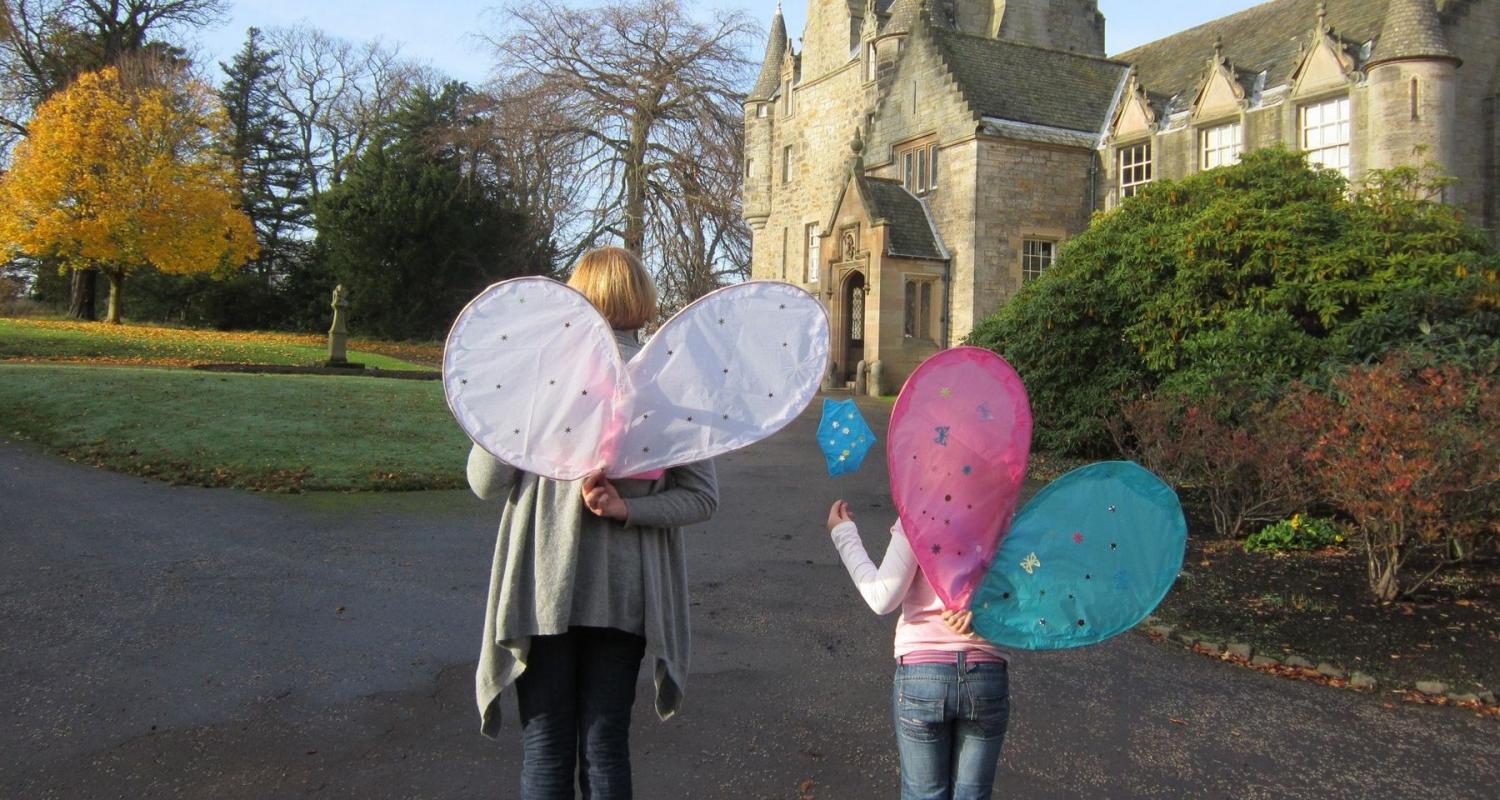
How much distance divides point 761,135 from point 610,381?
36.5 metres

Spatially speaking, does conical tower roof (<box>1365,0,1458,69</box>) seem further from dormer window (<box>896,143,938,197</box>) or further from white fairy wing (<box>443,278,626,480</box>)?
white fairy wing (<box>443,278,626,480</box>)

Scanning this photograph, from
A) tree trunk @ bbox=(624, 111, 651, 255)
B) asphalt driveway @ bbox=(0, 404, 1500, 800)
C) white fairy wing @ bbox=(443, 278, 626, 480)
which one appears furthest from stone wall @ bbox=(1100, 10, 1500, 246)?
tree trunk @ bbox=(624, 111, 651, 255)

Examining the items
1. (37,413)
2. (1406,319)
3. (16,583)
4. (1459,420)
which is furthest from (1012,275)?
(16,583)

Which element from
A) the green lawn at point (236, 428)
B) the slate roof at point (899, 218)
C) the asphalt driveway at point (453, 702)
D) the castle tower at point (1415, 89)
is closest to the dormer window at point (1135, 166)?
the slate roof at point (899, 218)

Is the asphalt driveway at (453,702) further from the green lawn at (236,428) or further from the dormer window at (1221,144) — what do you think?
the dormer window at (1221,144)

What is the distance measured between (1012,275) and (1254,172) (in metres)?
11.3

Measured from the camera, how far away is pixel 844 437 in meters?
2.99

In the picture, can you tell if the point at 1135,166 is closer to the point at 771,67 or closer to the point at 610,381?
the point at 771,67

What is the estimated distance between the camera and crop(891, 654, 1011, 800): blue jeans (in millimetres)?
2734

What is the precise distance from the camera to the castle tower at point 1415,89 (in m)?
17.8

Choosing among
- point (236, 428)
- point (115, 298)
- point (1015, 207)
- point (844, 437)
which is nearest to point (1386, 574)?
point (844, 437)

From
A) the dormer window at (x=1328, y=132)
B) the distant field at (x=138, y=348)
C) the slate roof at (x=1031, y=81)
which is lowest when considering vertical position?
the distant field at (x=138, y=348)

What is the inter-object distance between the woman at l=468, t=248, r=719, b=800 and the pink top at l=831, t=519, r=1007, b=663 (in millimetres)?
484

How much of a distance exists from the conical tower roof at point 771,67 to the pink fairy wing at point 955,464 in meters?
36.8
